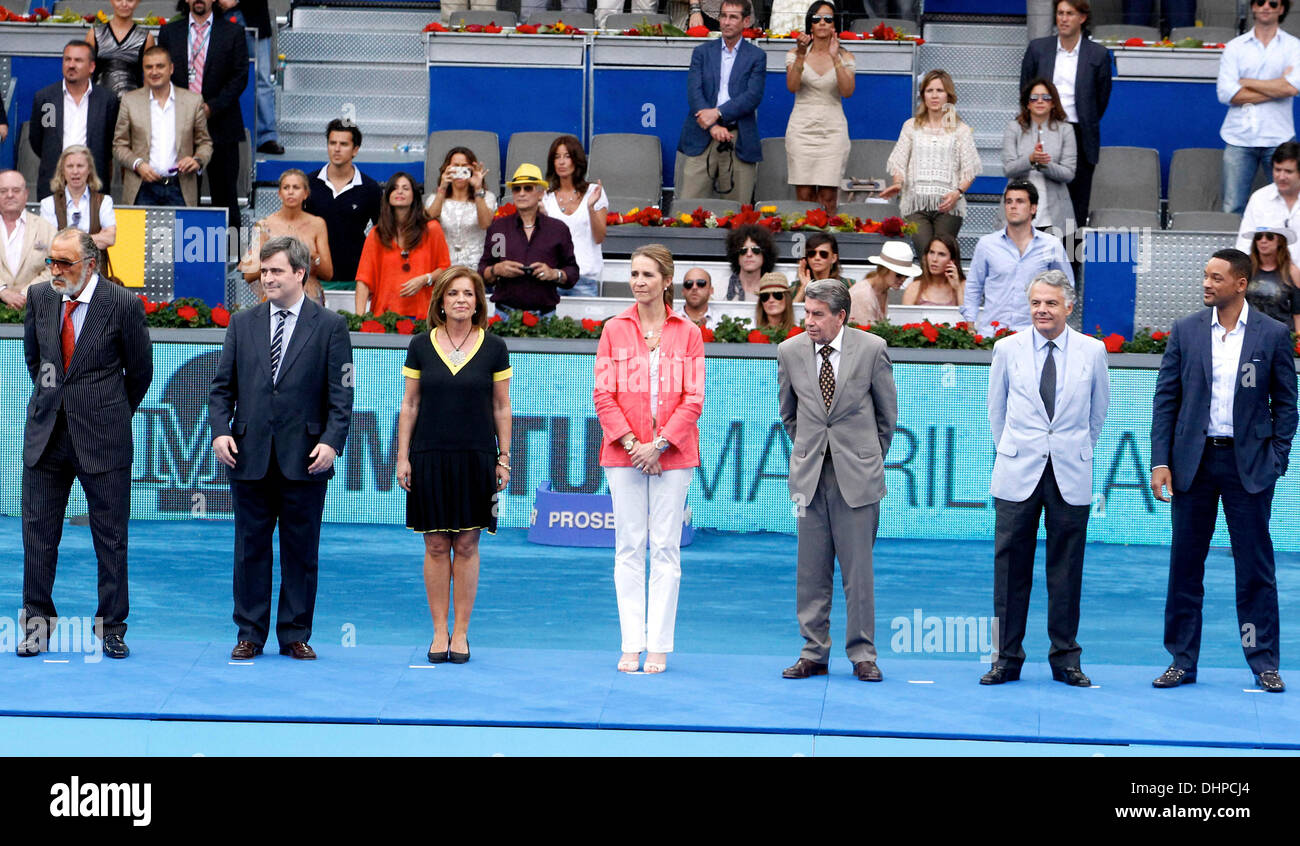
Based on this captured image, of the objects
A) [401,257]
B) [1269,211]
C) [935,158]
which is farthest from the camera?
[935,158]

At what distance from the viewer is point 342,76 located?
1867 centimetres

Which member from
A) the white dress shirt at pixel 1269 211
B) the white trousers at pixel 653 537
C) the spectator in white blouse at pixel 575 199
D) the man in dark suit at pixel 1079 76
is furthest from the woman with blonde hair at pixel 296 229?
the white dress shirt at pixel 1269 211

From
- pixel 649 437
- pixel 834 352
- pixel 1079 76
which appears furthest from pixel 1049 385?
pixel 1079 76

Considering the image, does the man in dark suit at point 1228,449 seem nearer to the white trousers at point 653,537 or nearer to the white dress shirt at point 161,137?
the white trousers at point 653,537

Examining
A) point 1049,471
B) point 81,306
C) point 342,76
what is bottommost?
point 1049,471

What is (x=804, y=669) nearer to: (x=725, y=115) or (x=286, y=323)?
(x=286, y=323)

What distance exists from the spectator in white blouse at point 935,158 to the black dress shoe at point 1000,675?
668 cm

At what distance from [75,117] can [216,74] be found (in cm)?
126

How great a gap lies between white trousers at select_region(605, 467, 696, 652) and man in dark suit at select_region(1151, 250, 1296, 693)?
7.25 ft

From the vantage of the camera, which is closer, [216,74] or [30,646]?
[30,646]

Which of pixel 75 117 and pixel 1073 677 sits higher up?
pixel 75 117

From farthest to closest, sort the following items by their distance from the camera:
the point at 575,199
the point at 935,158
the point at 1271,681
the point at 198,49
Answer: the point at 198,49
the point at 935,158
the point at 575,199
the point at 1271,681

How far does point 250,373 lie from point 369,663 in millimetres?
1491

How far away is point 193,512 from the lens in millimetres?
12555
